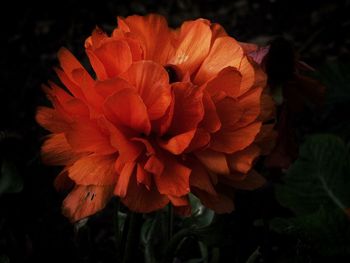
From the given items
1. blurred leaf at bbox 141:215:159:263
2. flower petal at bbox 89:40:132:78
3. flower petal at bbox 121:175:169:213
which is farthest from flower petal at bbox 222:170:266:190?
blurred leaf at bbox 141:215:159:263

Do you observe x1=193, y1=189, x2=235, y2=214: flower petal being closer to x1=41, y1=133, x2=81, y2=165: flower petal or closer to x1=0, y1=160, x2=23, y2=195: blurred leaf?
x1=41, y1=133, x2=81, y2=165: flower petal

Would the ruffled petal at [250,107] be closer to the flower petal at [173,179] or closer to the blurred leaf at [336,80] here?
the flower petal at [173,179]

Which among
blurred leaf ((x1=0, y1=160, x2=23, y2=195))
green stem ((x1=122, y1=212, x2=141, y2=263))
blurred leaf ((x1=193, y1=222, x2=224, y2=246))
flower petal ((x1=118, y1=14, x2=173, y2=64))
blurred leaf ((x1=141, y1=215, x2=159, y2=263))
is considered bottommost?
blurred leaf ((x1=141, y1=215, x2=159, y2=263))

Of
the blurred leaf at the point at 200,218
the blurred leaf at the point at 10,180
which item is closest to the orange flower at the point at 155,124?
the blurred leaf at the point at 200,218

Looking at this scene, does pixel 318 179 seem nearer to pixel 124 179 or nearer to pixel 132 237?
pixel 132 237

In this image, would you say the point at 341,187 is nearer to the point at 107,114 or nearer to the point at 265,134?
the point at 265,134

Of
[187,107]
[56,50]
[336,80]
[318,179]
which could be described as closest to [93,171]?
[187,107]
